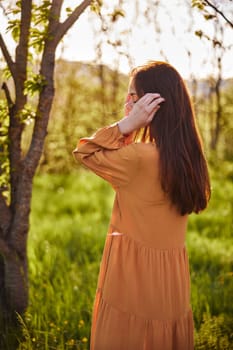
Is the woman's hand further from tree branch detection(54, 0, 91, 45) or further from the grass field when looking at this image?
the grass field

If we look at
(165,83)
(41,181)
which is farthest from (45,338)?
(41,181)

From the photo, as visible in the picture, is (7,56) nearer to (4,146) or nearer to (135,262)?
(4,146)

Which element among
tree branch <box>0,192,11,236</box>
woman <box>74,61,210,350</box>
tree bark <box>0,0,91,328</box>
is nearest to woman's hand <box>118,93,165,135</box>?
Answer: woman <box>74,61,210,350</box>

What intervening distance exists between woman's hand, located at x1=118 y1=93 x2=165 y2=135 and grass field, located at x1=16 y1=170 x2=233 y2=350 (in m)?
1.16

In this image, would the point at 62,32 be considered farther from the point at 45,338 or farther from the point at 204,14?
the point at 45,338

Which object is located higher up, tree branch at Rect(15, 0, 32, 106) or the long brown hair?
tree branch at Rect(15, 0, 32, 106)

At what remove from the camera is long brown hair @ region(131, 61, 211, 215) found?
2.11m

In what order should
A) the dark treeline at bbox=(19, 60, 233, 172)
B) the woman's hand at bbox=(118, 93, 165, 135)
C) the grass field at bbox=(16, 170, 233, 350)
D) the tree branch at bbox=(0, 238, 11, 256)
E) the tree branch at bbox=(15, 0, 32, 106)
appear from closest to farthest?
1. the woman's hand at bbox=(118, 93, 165, 135)
2. the tree branch at bbox=(15, 0, 32, 106)
3. the tree branch at bbox=(0, 238, 11, 256)
4. the grass field at bbox=(16, 170, 233, 350)
5. the dark treeline at bbox=(19, 60, 233, 172)

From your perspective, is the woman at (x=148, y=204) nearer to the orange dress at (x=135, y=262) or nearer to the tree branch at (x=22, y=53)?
the orange dress at (x=135, y=262)

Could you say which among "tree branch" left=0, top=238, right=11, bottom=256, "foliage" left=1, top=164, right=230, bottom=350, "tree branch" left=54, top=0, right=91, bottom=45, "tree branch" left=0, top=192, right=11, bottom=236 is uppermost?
"tree branch" left=54, top=0, right=91, bottom=45

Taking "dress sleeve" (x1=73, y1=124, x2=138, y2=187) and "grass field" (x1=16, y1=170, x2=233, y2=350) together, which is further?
"grass field" (x1=16, y1=170, x2=233, y2=350)

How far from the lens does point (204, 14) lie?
2861 millimetres

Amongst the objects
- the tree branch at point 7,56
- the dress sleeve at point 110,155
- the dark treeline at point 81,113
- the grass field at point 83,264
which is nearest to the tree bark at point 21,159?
the tree branch at point 7,56

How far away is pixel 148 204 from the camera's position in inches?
85.7
